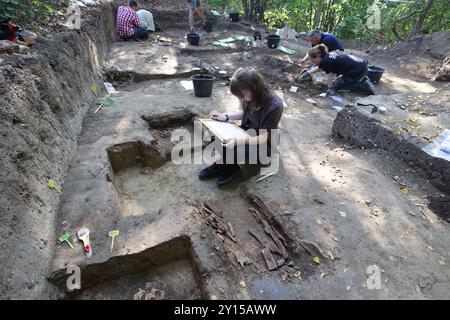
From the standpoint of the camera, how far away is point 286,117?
521 cm

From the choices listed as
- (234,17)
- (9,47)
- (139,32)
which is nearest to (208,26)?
(234,17)

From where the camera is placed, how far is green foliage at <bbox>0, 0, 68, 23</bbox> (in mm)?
3418

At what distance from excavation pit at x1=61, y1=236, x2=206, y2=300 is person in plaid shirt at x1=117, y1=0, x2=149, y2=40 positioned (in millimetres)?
7579

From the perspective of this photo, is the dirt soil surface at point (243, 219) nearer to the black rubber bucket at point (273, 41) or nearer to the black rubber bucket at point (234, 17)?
the black rubber bucket at point (273, 41)

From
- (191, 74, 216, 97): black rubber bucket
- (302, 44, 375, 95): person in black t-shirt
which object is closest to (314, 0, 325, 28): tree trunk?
(302, 44, 375, 95): person in black t-shirt

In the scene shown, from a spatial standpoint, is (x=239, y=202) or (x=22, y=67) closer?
(x=22, y=67)

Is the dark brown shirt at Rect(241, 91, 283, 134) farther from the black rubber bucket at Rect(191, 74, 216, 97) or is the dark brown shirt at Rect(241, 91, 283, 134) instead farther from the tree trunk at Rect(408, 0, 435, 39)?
the tree trunk at Rect(408, 0, 435, 39)

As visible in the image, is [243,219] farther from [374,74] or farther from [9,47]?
[374,74]

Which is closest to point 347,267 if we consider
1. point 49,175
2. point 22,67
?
point 49,175

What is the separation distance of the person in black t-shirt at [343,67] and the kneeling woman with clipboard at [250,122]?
3.35 metres

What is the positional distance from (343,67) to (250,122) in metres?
3.69

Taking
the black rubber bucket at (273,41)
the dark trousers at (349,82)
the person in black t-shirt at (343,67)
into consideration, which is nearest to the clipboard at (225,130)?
the person in black t-shirt at (343,67)
